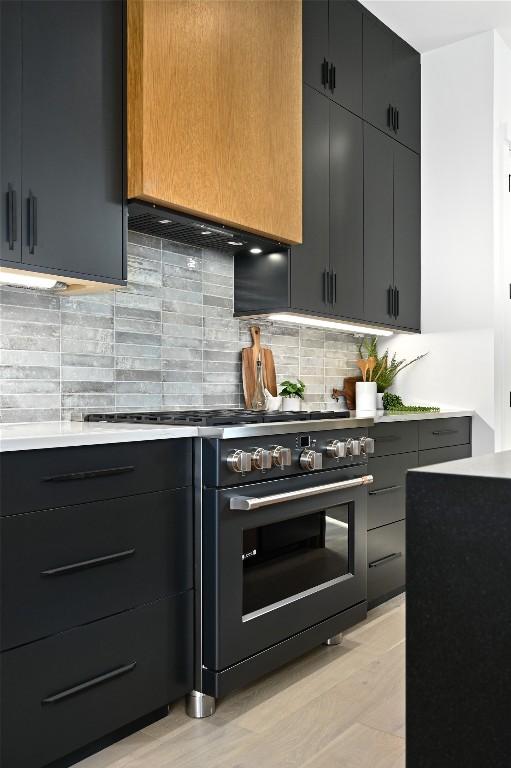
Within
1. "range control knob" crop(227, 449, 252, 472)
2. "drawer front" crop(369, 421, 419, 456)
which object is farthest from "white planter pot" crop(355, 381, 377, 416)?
"range control knob" crop(227, 449, 252, 472)

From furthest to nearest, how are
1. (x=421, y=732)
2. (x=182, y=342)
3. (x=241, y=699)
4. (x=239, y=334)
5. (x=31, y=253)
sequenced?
(x=239, y=334) → (x=182, y=342) → (x=241, y=699) → (x=31, y=253) → (x=421, y=732)

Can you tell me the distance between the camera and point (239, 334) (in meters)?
3.18

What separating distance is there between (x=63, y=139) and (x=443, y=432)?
7.81 feet

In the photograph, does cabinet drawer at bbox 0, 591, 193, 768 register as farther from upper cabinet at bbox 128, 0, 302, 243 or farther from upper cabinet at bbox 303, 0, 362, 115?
upper cabinet at bbox 303, 0, 362, 115

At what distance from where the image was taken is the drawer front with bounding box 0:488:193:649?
1.56 m

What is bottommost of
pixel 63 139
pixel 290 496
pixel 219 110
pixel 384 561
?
pixel 384 561

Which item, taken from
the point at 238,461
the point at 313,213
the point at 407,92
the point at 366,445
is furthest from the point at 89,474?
the point at 407,92

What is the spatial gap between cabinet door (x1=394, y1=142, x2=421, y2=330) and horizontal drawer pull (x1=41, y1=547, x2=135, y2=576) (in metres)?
2.47

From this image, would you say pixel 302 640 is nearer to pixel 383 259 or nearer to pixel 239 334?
pixel 239 334

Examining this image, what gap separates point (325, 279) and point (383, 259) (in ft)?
2.07

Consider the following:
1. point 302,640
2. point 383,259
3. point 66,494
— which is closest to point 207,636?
point 302,640

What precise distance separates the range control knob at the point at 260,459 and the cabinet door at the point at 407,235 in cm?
194

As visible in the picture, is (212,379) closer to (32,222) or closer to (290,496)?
(290,496)

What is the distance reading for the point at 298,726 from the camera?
197 cm
